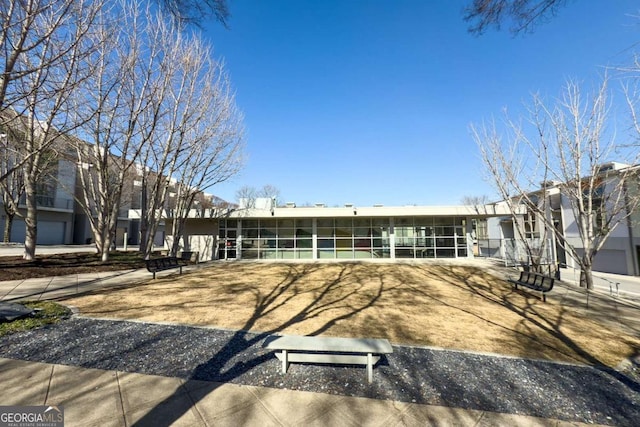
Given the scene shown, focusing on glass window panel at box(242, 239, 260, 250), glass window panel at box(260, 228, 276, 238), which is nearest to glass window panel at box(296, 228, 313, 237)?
glass window panel at box(260, 228, 276, 238)

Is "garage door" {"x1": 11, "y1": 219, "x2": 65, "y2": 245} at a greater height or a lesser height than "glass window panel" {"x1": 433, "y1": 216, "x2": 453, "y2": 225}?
lesser

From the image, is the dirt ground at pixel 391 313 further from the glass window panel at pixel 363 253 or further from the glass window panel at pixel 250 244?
the glass window panel at pixel 250 244

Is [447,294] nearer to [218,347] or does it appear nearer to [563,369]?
[563,369]

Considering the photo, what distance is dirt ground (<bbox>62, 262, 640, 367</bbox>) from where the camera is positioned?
514 cm

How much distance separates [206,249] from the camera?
2184cm

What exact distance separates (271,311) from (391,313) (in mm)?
3135

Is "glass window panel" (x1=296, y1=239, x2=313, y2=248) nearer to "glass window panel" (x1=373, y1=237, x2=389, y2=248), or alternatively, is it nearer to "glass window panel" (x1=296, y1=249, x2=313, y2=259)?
"glass window panel" (x1=296, y1=249, x2=313, y2=259)

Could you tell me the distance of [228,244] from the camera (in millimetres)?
22312

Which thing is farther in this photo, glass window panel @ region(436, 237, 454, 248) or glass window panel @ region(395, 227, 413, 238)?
glass window panel @ region(395, 227, 413, 238)

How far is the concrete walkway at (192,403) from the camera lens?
274 centimetres

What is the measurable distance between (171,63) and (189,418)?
57.9 ft

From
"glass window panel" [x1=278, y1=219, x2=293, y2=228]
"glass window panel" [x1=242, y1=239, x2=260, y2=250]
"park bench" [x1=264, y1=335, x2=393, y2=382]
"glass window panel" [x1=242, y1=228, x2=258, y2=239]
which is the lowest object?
"park bench" [x1=264, y1=335, x2=393, y2=382]

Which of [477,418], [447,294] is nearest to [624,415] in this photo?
[477,418]

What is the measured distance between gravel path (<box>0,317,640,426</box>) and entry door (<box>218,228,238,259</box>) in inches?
687
